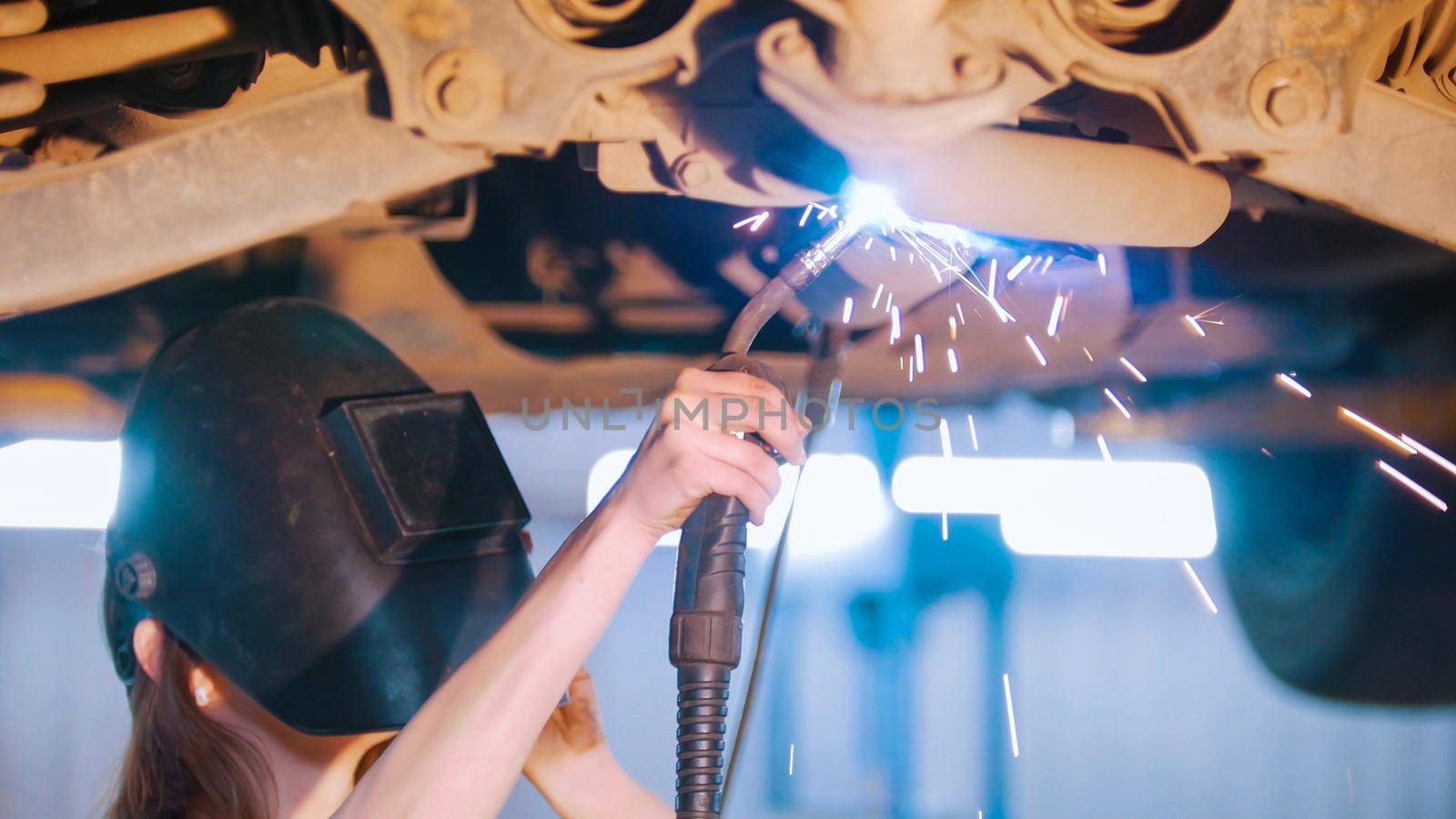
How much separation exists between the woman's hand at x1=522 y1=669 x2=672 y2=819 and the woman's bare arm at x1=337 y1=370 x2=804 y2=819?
1.57 ft

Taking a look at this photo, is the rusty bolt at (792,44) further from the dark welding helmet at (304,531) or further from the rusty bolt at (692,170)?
the dark welding helmet at (304,531)

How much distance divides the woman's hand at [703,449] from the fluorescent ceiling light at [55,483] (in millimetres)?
2439

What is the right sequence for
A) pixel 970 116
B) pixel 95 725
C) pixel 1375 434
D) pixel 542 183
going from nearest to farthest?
1. pixel 970 116
2. pixel 542 183
3. pixel 1375 434
4. pixel 95 725

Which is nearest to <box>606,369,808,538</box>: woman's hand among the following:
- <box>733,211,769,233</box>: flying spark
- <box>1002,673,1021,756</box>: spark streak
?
<box>733,211,769,233</box>: flying spark

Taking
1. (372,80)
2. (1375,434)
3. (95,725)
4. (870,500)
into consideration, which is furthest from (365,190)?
(95,725)

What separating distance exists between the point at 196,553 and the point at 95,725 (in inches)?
111

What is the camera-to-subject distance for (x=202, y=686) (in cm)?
103

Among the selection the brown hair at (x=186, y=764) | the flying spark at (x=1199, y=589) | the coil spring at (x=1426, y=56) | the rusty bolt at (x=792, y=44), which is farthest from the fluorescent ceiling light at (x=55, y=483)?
the flying spark at (x=1199, y=589)

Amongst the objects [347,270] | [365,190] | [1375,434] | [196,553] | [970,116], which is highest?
[970,116]

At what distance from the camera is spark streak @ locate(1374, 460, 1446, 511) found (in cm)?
200

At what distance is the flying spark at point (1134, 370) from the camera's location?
1881 mm

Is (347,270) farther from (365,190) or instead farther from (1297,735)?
(1297,735)

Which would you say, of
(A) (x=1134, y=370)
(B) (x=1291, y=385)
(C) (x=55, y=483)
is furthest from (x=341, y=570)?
(C) (x=55, y=483)

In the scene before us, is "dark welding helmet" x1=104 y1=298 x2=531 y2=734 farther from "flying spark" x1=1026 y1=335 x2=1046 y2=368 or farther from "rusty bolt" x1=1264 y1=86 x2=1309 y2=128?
"flying spark" x1=1026 y1=335 x2=1046 y2=368
